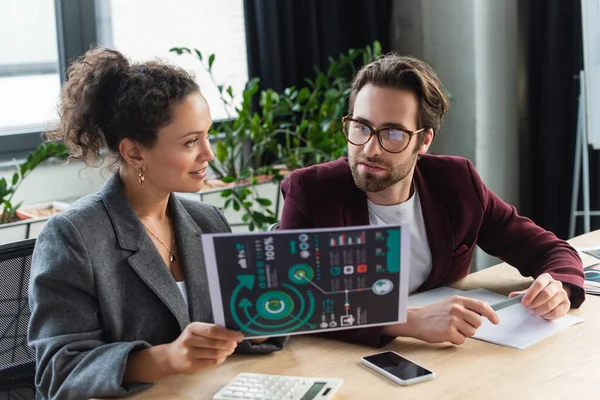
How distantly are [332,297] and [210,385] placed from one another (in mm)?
274

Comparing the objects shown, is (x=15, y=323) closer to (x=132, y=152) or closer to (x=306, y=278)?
(x=132, y=152)

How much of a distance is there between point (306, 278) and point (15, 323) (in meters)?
0.70

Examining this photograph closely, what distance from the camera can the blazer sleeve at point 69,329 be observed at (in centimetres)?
137

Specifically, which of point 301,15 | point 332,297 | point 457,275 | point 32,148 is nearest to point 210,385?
point 332,297

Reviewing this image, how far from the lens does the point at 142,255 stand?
155cm

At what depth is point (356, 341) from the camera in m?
1.59

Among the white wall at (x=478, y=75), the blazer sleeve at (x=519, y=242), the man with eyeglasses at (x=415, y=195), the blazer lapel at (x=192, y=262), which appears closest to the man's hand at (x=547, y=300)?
the man with eyeglasses at (x=415, y=195)

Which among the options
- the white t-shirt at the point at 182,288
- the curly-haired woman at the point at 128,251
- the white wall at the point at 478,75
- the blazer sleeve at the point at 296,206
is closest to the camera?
the curly-haired woman at the point at 128,251

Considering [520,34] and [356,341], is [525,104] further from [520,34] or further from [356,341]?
[356,341]

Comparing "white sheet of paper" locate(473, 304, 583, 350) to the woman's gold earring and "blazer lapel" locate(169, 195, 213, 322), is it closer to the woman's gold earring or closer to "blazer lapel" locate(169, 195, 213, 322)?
"blazer lapel" locate(169, 195, 213, 322)

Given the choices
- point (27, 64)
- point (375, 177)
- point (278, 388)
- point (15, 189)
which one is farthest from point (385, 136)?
point (27, 64)

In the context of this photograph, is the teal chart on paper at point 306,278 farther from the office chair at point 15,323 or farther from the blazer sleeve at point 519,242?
the blazer sleeve at point 519,242

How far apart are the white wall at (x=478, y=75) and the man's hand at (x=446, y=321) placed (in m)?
2.44

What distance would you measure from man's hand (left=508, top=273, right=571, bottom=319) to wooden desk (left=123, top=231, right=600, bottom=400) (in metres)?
0.06
